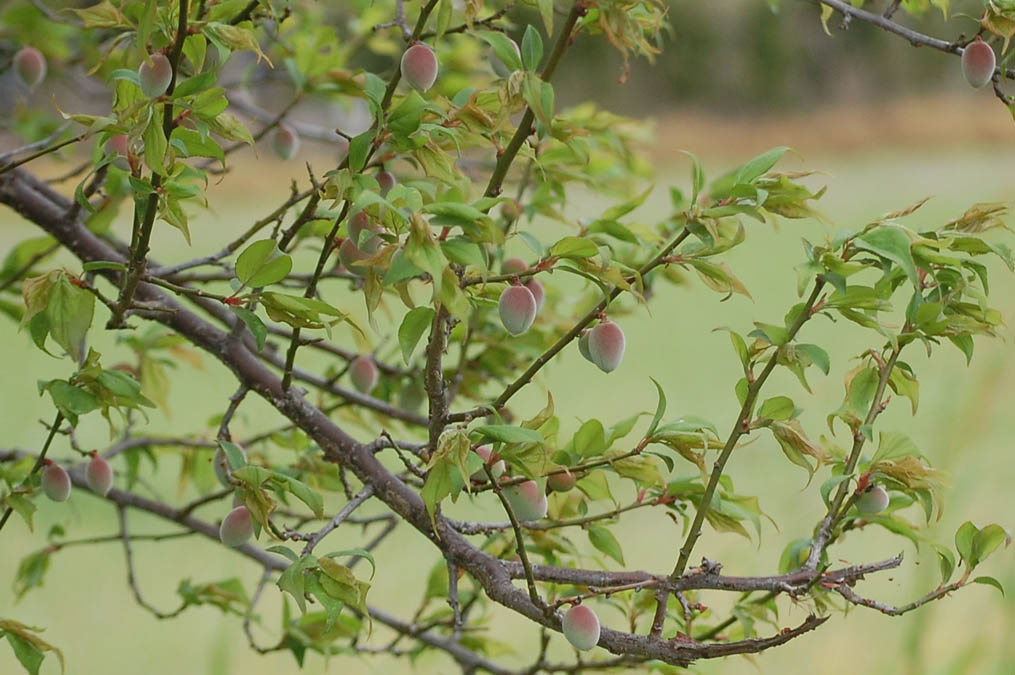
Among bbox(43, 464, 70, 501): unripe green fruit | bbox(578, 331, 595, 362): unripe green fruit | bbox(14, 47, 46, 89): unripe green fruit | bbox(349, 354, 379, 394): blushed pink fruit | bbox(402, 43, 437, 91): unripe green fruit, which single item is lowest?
bbox(43, 464, 70, 501): unripe green fruit

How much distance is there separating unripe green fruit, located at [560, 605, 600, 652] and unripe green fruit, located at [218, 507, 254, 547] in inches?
3.7

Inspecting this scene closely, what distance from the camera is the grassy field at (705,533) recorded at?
593 mm

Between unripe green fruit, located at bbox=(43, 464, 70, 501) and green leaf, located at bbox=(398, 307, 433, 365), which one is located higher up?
green leaf, located at bbox=(398, 307, 433, 365)

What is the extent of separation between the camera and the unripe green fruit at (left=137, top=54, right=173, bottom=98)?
0.28m

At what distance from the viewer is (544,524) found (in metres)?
0.37

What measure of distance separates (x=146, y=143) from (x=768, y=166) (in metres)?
0.16

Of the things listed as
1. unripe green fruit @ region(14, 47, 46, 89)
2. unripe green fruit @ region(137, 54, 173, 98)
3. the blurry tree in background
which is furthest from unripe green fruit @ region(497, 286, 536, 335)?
unripe green fruit @ region(14, 47, 46, 89)

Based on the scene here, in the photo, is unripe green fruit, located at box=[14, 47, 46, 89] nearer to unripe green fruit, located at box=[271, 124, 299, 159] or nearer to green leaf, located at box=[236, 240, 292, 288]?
unripe green fruit, located at box=[271, 124, 299, 159]

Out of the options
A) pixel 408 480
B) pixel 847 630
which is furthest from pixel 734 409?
pixel 408 480

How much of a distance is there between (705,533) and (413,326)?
2.99 feet

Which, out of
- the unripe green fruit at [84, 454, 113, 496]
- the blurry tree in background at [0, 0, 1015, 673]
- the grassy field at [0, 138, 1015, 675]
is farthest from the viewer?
the grassy field at [0, 138, 1015, 675]

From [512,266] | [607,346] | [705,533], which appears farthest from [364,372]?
[705,533]

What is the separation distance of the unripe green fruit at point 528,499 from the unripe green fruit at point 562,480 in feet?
0.04

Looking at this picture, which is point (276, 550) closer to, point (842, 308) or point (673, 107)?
point (842, 308)
